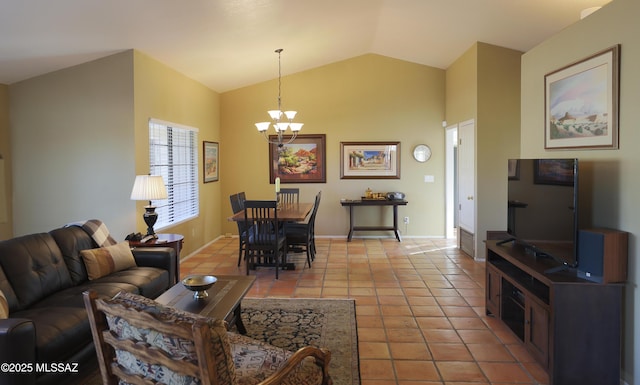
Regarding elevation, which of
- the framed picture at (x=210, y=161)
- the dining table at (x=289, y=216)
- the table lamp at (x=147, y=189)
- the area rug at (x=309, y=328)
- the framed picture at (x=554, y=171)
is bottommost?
the area rug at (x=309, y=328)

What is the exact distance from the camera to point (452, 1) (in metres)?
4.53

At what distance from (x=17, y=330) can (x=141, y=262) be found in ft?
5.76

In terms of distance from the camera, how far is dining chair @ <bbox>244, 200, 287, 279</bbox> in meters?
4.90

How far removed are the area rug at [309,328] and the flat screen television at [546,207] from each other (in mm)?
1571

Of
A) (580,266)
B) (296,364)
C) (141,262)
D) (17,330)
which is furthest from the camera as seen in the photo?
(141,262)

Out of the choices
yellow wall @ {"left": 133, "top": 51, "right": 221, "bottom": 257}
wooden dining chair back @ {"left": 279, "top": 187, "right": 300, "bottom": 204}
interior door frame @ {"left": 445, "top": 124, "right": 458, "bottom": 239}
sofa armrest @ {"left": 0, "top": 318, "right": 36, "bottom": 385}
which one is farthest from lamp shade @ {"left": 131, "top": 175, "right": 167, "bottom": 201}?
interior door frame @ {"left": 445, "top": 124, "right": 458, "bottom": 239}

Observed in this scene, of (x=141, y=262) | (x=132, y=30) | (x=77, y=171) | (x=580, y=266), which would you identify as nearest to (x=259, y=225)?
(x=141, y=262)

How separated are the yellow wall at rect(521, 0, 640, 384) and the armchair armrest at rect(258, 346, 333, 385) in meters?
1.85

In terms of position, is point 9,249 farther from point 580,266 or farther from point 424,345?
point 580,266

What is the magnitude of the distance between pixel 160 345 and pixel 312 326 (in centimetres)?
216

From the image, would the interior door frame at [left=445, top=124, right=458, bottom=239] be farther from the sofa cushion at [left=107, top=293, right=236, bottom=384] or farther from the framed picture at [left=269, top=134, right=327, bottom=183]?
the sofa cushion at [left=107, top=293, right=236, bottom=384]

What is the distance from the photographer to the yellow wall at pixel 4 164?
4.59 meters

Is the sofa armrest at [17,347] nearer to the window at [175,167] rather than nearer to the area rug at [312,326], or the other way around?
the area rug at [312,326]

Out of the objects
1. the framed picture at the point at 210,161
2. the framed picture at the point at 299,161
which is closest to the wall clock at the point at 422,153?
the framed picture at the point at 299,161
